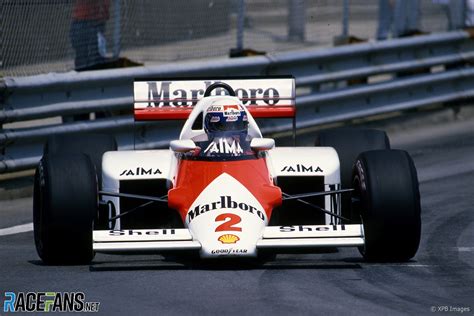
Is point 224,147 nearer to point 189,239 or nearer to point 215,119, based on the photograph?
point 215,119

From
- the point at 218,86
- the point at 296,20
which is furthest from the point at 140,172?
the point at 296,20

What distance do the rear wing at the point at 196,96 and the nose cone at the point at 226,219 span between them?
2104mm

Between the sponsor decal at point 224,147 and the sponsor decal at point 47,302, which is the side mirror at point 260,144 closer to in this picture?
the sponsor decal at point 224,147

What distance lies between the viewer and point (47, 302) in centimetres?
785

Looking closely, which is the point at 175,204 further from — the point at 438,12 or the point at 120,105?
the point at 438,12

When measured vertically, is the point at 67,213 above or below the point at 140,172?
below

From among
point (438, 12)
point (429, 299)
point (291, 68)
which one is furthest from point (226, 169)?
point (438, 12)

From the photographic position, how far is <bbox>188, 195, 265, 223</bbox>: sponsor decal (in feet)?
30.3

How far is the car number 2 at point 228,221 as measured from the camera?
9.09 m

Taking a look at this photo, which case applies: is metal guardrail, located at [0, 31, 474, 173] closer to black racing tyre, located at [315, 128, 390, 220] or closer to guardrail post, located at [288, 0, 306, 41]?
guardrail post, located at [288, 0, 306, 41]

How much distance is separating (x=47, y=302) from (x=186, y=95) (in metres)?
3.97

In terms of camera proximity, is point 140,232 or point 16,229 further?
point 16,229

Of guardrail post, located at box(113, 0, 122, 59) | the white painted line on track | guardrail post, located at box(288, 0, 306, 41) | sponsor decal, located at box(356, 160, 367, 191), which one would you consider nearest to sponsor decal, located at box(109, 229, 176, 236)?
sponsor decal, located at box(356, 160, 367, 191)

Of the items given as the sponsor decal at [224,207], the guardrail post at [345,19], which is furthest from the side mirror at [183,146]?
the guardrail post at [345,19]
